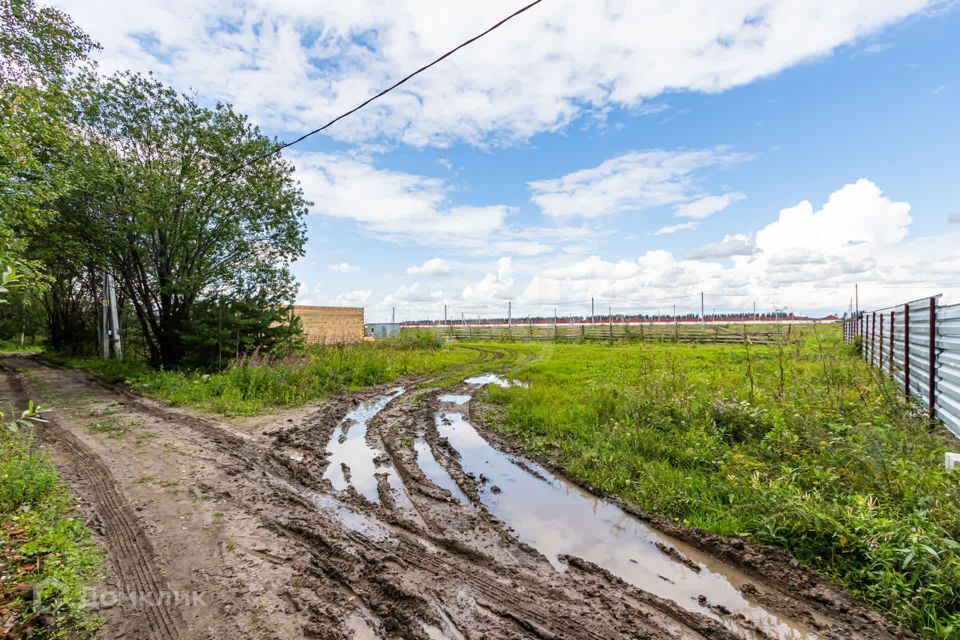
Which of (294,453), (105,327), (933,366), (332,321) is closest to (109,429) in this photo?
(294,453)

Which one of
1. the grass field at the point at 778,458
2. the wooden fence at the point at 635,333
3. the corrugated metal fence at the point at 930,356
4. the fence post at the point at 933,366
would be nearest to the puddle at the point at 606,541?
the grass field at the point at 778,458

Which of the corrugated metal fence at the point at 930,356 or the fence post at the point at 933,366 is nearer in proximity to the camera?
the corrugated metal fence at the point at 930,356

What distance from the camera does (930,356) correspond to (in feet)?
18.0

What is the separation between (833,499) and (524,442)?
3480 mm

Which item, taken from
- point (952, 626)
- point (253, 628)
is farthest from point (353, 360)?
point (952, 626)

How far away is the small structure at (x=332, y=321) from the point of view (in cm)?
2616

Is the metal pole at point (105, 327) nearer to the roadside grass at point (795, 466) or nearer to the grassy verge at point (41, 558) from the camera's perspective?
the grassy verge at point (41, 558)

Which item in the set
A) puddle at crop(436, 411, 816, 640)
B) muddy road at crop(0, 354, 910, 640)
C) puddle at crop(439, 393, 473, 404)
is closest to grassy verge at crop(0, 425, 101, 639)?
muddy road at crop(0, 354, 910, 640)

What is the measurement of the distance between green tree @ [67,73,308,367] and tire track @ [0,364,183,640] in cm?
731

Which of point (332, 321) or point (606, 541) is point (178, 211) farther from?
point (332, 321)

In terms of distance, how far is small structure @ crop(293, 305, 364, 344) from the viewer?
2616 centimetres

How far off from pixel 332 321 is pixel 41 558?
84.9ft

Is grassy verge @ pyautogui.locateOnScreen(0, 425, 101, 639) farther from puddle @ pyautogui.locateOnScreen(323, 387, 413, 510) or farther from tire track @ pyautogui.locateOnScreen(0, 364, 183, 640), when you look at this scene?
puddle @ pyautogui.locateOnScreen(323, 387, 413, 510)

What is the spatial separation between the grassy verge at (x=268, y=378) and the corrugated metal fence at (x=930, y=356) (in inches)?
360
